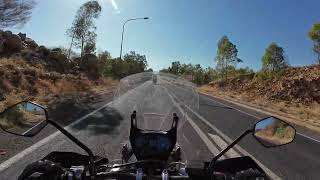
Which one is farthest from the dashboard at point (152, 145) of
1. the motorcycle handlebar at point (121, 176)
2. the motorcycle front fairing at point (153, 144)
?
the motorcycle handlebar at point (121, 176)

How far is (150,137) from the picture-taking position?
3.77 meters

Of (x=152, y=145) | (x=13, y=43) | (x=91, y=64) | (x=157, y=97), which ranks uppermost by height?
(x=13, y=43)

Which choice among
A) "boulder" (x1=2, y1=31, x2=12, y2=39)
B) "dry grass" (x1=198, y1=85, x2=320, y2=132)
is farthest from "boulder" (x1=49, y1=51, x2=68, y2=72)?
"dry grass" (x1=198, y1=85, x2=320, y2=132)

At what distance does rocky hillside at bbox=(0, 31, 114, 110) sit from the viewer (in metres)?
27.4

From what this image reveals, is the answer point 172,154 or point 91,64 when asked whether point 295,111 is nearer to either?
point 91,64

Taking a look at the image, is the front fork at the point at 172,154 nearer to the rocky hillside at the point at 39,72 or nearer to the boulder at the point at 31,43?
the rocky hillside at the point at 39,72

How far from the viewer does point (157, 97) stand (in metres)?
4.48

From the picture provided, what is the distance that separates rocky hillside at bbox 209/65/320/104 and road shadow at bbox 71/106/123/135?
45669 mm

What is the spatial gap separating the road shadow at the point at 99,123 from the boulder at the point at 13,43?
104 feet

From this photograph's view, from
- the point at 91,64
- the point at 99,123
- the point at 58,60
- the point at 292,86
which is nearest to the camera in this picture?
the point at 99,123

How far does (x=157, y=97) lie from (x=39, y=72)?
34062 millimetres

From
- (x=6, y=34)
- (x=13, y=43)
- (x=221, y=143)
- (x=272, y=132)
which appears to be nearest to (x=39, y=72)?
(x=13, y=43)

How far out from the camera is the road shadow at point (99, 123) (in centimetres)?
1323

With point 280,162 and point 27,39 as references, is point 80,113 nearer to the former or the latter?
point 280,162
